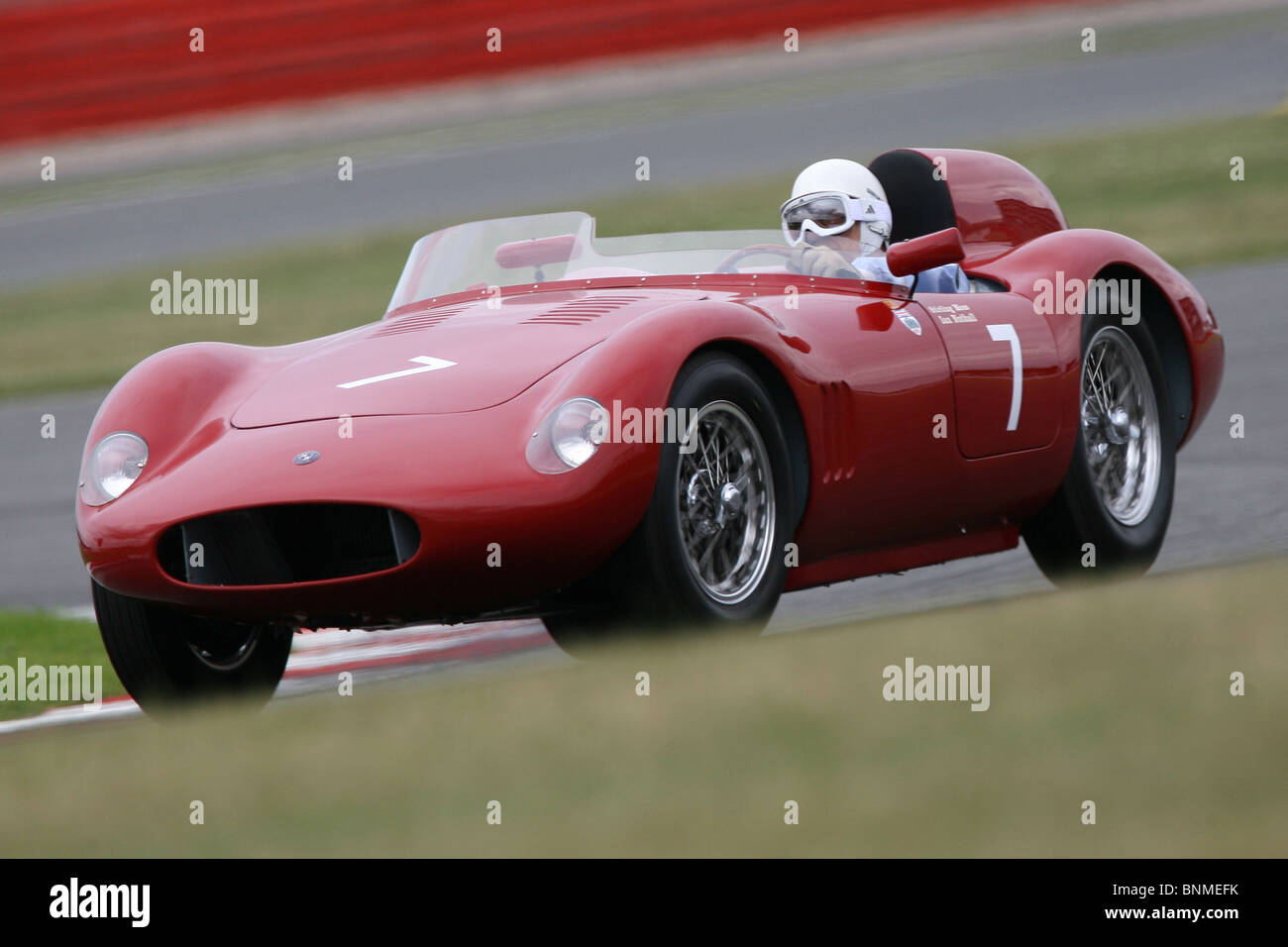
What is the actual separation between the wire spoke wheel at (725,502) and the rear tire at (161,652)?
4.18 ft

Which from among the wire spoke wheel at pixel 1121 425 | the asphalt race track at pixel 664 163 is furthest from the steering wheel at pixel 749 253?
the asphalt race track at pixel 664 163

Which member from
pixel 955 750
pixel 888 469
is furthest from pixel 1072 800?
pixel 888 469

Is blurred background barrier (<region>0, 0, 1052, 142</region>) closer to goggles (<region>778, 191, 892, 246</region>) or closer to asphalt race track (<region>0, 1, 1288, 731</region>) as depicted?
asphalt race track (<region>0, 1, 1288, 731</region>)

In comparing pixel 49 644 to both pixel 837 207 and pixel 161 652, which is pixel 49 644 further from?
pixel 837 207

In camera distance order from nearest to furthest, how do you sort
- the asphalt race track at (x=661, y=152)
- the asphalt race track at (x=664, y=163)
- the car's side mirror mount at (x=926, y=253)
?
1. the car's side mirror mount at (x=926, y=253)
2. the asphalt race track at (x=664, y=163)
3. the asphalt race track at (x=661, y=152)

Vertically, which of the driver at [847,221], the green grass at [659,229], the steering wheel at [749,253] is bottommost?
the steering wheel at [749,253]

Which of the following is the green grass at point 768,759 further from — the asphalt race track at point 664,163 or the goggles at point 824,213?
the asphalt race track at point 664,163

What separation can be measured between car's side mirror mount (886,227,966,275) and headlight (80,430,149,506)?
6.78ft

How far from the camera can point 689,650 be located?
437 cm

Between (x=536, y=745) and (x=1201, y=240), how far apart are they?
11061mm

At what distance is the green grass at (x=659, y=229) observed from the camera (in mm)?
13781

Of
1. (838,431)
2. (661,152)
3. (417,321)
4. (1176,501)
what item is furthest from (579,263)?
(661,152)

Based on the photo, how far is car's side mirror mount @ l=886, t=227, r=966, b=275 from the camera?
565 centimetres
